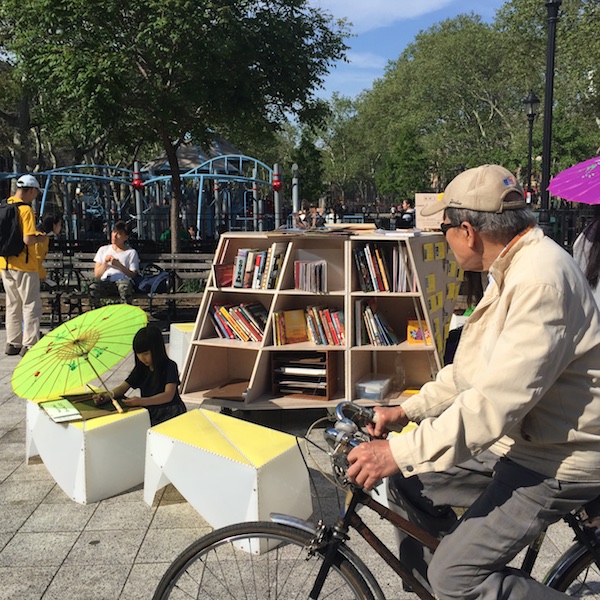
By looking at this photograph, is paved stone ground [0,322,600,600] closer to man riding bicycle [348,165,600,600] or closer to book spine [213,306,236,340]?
man riding bicycle [348,165,600,600]

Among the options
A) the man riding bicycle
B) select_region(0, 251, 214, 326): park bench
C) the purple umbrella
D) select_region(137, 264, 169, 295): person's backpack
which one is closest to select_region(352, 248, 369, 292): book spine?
the purple umbrella

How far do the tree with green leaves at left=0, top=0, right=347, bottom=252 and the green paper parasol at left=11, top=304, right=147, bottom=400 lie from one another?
7.88 metres

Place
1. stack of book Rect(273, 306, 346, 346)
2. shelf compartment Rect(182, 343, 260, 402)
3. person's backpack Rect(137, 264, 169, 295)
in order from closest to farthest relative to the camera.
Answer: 1. stack of book Rect(273, 306, 346, 346)
2. shelf compartment Rect(182, 343, 260, 402)
3. person's backpack Rect(137, 264, 169, 295)

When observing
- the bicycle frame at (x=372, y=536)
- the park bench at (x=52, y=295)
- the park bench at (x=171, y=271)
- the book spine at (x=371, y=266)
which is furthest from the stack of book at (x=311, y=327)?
the park bench at (x=52, y=295)

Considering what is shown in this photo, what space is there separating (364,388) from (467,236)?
3.30 metres

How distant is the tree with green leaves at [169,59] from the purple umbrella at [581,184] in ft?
24.5

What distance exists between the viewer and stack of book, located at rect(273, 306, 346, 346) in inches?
207

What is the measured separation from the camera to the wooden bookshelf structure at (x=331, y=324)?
518cm

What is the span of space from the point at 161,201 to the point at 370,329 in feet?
75.5

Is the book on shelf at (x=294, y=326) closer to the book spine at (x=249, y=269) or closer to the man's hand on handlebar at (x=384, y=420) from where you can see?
the book spine at (x=249, y=269)

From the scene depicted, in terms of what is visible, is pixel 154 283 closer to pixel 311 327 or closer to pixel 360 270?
pixel 311 327

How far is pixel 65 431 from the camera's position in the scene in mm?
4145

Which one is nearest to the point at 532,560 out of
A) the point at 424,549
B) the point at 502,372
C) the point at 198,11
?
the point at 424,549

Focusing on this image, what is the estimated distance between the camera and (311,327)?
209 inches
